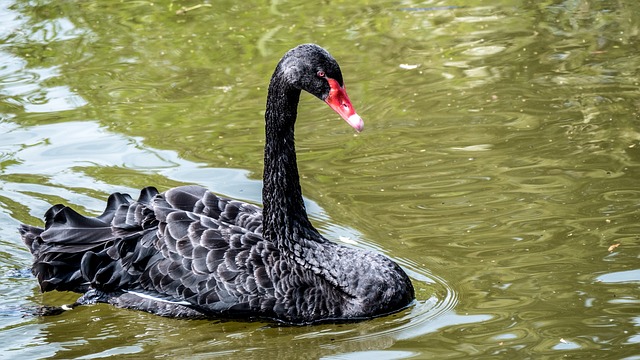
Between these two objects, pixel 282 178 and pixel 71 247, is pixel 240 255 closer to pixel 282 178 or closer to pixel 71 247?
pixel 282 178

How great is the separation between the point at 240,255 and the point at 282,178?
0.55m

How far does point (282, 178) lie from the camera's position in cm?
652

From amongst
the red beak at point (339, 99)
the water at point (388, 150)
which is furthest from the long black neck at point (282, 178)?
the water at point (388, 150)

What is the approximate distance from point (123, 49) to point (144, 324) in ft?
18.7

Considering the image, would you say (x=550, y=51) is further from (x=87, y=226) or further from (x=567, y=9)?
(x=87, y=226)

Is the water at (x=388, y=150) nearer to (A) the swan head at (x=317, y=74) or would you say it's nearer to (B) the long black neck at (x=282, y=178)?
(B) the long black neck at (x=282, y=178)

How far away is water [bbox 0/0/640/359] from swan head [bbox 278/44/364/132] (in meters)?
1.20

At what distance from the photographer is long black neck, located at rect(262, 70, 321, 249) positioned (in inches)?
251

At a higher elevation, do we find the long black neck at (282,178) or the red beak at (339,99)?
the red beak at (339,99)

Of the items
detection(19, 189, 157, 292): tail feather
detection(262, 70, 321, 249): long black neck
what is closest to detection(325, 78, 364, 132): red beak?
detection(262, 70, 321, 249): long black neck

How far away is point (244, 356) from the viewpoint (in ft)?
18.9

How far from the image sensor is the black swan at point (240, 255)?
620 centimetres

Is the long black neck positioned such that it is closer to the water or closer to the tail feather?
the water

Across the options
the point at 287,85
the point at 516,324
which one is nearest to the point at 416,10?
the point at 287,85
